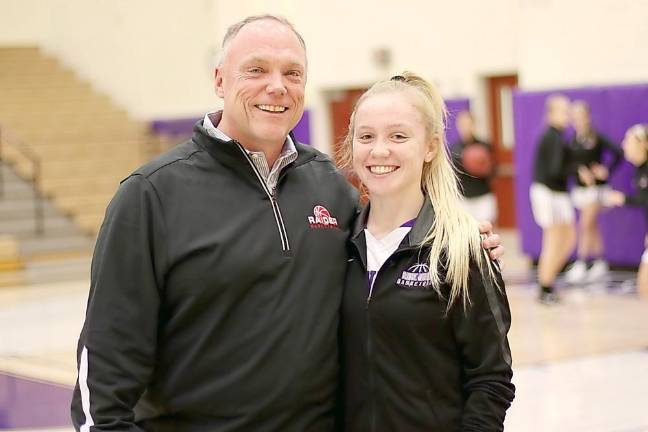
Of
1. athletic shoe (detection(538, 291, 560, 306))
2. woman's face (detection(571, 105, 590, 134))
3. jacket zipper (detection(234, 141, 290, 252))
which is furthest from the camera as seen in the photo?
woman's face (detection(571, 105, 590, 134))

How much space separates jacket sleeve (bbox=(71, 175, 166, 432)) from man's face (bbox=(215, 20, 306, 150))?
1.30ft

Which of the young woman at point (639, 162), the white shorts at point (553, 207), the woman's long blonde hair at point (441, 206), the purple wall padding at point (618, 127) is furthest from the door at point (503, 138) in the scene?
the woman's long blonde hair at point (441, 206)

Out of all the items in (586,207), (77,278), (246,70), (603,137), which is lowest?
(77,278)

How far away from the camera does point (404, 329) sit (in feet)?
10.4

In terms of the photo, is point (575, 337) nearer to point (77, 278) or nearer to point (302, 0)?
point (77, 278)

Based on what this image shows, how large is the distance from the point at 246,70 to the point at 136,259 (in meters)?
0.62

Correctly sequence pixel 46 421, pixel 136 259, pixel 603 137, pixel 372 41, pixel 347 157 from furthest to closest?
1. pixel 372 41
2. pixel 603 137
3. pixel 46 421
4. pixel 347 157
5. pixel 136 259

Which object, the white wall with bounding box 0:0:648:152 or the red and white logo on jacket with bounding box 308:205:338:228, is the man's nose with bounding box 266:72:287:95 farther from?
the white wall with bounding box 0:0:648:152

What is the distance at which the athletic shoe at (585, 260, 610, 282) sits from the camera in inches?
571

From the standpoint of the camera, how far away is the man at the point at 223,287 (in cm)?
297

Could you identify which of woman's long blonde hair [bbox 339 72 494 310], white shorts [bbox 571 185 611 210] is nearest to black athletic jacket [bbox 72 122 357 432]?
woman's long blonde hair [bbox 339 72 494 310]

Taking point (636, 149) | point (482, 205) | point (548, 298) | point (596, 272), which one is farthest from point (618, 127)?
point (548, 298)

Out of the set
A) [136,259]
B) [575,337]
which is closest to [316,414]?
[136,259]

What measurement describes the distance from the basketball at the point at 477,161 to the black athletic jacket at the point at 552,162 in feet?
4.38
